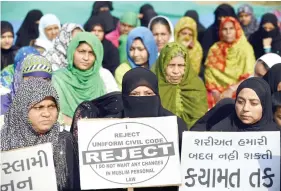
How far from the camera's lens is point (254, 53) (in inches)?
440

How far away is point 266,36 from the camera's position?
36.3 feet

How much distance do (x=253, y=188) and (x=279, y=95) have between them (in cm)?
129

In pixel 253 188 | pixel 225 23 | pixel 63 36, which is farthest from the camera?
pixel 225 23

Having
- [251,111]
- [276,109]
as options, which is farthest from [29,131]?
[276,109]

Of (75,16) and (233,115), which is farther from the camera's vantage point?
(75,16)

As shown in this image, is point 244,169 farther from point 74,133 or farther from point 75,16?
point 75,16

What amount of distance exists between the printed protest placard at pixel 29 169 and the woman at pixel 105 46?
506 cm

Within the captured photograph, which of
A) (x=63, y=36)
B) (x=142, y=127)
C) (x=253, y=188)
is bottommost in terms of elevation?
(x=253, y=188)

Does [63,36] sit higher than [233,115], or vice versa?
[63,36]

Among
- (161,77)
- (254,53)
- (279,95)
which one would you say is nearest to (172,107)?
(161,77)

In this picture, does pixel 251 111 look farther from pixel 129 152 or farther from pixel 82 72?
pixel 82 72

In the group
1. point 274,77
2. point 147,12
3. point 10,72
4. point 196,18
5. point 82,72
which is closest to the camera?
point 274,77

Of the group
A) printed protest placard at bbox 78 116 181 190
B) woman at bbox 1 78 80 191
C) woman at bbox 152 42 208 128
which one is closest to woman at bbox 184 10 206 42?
woman at bbox 152 42 208 128

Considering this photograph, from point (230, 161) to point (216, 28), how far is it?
244 inches
